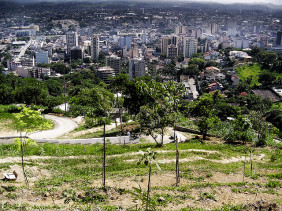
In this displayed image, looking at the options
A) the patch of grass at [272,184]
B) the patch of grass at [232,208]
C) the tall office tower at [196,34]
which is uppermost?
the tall office tower at [196,34]

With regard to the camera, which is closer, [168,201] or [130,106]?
[168,201]

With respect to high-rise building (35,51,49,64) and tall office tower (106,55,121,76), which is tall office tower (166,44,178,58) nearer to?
tall office tower (106,55,121,76)

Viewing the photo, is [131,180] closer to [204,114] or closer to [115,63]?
[204,114]

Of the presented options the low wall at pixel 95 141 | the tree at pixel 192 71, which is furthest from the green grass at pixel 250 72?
the low wall at pixel 95 141

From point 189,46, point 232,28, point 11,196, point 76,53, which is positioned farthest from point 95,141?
point 232,28

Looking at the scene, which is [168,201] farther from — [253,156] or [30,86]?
[30,86]

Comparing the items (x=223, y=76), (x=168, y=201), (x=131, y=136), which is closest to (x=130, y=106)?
(x=131, y=136)

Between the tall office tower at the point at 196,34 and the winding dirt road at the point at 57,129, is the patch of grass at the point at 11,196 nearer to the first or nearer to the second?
the winding dirt road at the point at 57,129
